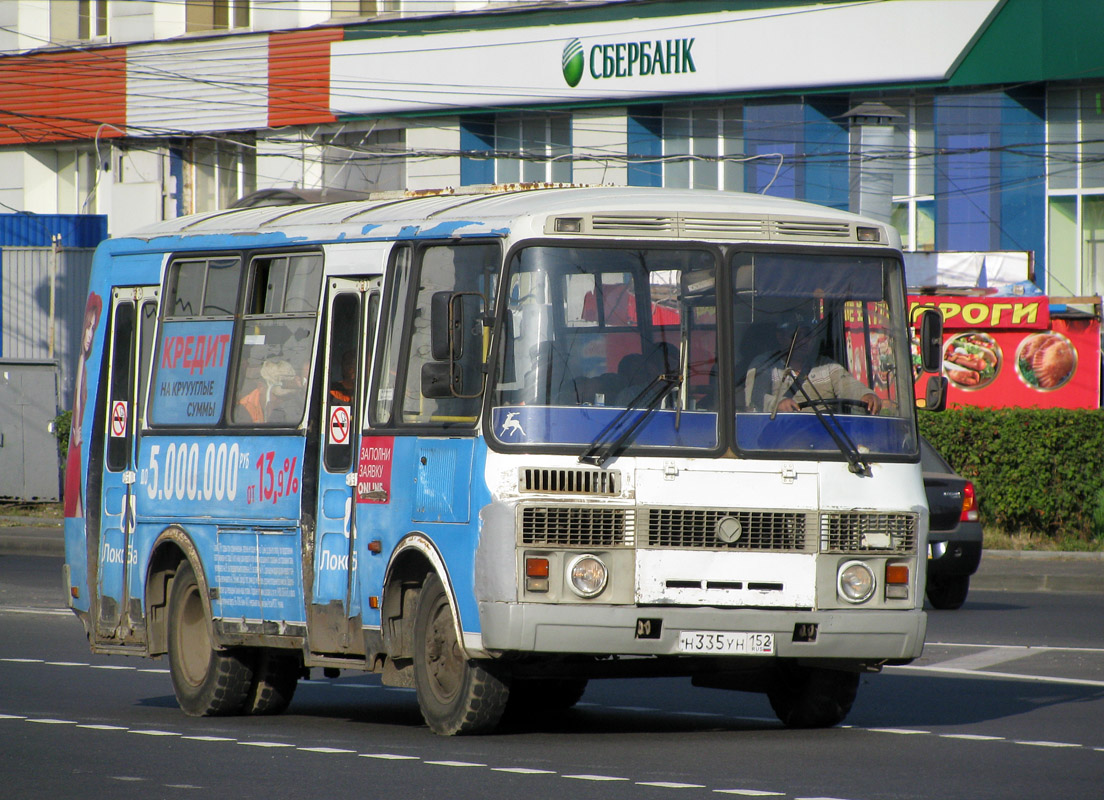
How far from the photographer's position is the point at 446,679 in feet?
30.2

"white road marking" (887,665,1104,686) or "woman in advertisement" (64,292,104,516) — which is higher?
"woman in advertisement" (64,292,104,516)

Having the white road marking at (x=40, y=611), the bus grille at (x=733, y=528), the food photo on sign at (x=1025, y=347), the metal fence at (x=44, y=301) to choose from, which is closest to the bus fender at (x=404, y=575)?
the bus grille at (x=733, y=528)

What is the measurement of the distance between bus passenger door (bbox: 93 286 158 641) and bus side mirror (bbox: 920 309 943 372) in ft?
15.4

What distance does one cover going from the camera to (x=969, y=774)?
8.02m

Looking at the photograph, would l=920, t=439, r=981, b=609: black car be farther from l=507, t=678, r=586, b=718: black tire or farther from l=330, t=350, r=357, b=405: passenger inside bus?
l=330, t=350, r=357, b=405: passenger inside bus

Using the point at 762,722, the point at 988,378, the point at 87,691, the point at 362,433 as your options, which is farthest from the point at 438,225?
the point at 988,378

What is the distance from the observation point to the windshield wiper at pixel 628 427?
868cm

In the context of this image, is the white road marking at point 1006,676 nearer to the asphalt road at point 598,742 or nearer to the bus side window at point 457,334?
the asphalt road at point 598,742

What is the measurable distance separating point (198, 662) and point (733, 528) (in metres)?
3.69

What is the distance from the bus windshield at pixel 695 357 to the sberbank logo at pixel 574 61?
72.5ft

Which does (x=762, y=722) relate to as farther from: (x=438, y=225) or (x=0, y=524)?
(x=0, y=524)

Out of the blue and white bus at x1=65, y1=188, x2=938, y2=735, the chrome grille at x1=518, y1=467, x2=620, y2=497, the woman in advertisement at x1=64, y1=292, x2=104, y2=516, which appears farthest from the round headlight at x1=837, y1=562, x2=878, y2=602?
the woman in advertisement at x1=64, y1=292, x2=104, y2=516

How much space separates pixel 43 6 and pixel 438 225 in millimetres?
31566

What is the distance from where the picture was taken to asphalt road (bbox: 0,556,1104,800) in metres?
7.70
